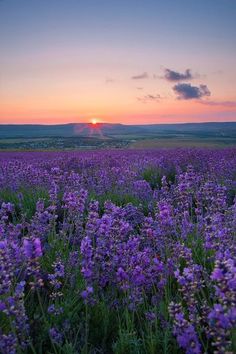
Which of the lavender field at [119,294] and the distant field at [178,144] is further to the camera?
the distant field at [178,144]

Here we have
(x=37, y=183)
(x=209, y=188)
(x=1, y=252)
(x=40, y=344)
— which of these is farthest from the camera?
(x=37, y=183)

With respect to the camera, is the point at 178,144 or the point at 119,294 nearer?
the point at 119,294

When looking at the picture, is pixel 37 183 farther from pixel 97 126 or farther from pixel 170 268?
pixel 97 126

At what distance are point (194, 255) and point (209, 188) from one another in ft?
2.63

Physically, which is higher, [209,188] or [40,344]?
[209,188]

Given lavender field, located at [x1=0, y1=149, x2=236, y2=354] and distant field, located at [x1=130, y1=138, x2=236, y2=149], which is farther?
distant field, located at [x1=130, y1=138, x2=236, y2=149]

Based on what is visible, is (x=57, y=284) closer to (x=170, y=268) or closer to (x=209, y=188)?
(x=170, y=268)

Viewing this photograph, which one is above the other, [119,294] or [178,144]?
[178,144]

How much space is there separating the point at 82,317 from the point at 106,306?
0.18m

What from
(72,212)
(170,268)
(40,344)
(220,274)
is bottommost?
(40,344)

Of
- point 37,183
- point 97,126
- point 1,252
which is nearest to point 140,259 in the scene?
point 1,252

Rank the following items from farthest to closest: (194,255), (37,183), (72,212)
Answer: (37,183) → (72,212) → (194,255)

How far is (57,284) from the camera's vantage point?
2.36 meters

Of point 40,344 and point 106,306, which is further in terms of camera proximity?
point 106,306
